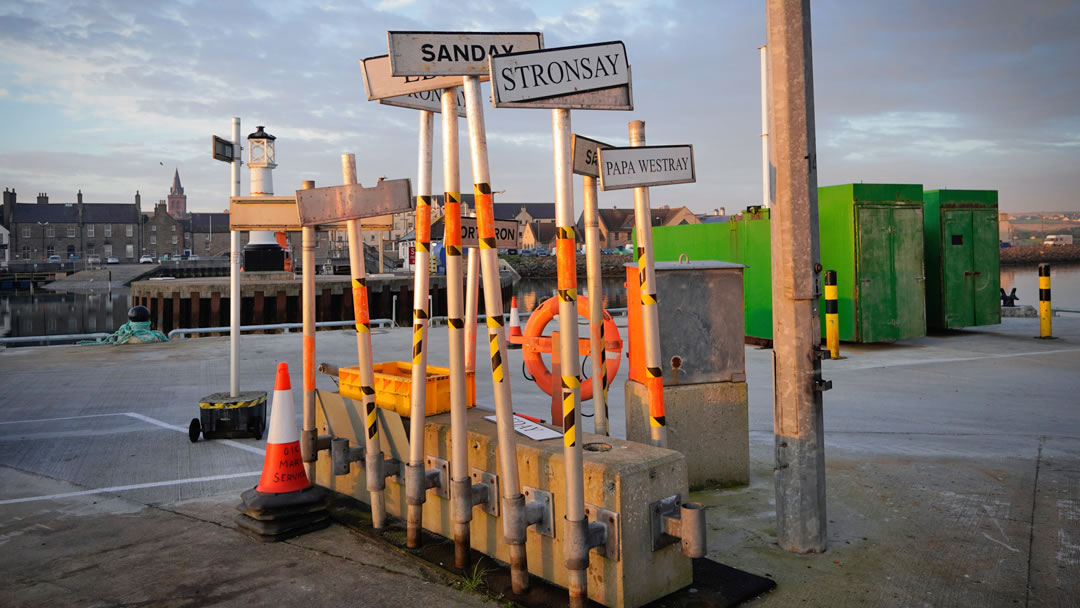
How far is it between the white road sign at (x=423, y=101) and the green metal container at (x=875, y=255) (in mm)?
8371

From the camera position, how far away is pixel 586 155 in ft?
14.0

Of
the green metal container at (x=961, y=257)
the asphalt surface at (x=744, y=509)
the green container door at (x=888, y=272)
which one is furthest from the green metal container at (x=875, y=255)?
the asphalt surface at (x=744, y=509)

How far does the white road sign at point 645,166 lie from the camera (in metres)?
4.11

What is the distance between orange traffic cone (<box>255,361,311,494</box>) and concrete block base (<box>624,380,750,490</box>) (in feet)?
6.89

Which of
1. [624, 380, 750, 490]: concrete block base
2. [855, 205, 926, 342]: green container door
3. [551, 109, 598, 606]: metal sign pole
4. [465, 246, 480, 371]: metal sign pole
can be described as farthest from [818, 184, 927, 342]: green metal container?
[551, 109, 598, 606]: metal sign pole

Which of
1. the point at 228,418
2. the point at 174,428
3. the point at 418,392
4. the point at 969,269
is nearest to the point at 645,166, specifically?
the point at 418,392

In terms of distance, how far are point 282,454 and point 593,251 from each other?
225cm

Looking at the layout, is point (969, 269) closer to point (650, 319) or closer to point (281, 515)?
point (650, 319)

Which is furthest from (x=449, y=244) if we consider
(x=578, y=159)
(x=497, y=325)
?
(x=578, y=159)

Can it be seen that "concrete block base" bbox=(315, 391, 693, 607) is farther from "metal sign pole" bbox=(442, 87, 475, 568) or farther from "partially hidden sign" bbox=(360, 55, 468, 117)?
"partially hidden sign" bbox=(360, 55, 468, 117)

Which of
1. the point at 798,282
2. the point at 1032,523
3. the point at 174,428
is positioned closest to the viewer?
the point at 798,282

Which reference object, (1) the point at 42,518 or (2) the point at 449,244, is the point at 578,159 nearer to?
(2) the point at 449,244

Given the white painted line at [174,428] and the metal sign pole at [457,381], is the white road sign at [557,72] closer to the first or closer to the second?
the metal sign pole at [457,381]

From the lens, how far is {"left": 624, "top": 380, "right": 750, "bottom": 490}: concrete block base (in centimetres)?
489
